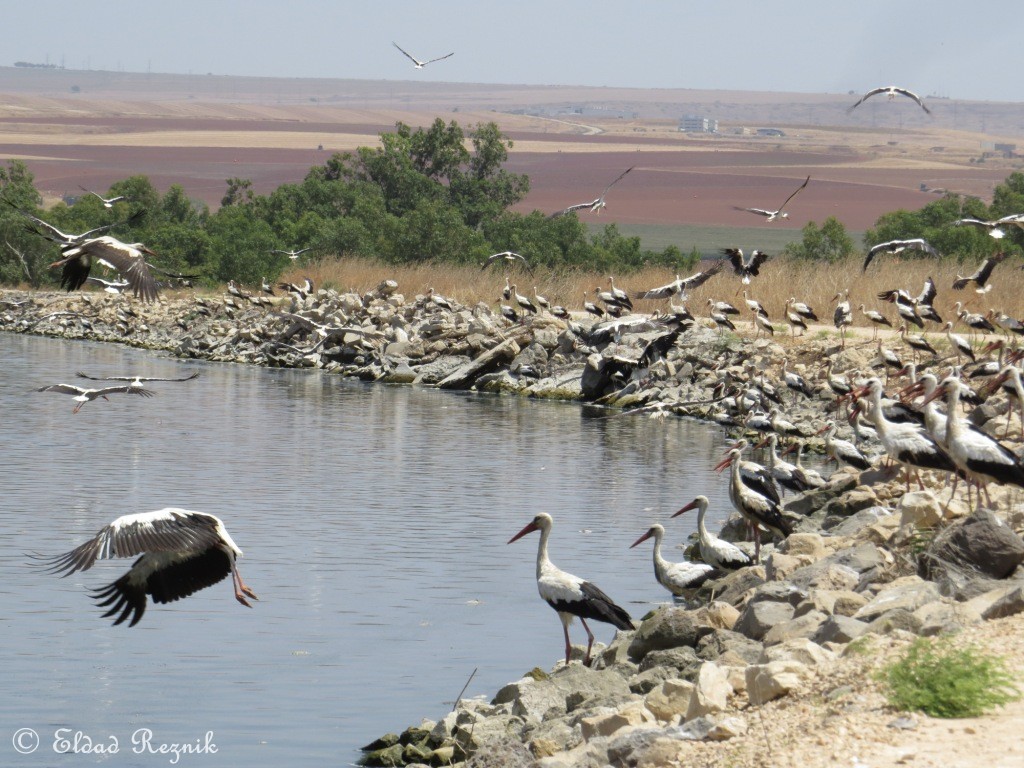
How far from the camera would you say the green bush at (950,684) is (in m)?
7.04

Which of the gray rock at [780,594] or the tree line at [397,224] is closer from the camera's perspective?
the gray rock at [780,594]

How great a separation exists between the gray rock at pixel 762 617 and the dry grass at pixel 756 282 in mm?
20345

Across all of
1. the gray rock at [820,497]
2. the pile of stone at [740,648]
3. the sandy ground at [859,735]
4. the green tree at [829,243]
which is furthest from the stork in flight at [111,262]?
the green tree at [829,243]

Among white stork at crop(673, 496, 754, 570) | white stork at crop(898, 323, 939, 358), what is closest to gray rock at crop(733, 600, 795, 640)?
white stork at crop(673, 496, 754, 570)

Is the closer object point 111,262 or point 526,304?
point 111,262

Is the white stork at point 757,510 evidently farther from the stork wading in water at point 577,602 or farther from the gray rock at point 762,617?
the gray rock at point 762,617

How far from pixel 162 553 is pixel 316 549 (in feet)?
22.2

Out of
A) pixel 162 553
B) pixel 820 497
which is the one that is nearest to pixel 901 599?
pixel 162 553

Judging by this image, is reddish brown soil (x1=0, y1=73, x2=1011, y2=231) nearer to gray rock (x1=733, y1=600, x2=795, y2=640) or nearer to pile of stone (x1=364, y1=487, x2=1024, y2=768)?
pile of stone (x1=364, y1=487, x2=1024, y2=768)

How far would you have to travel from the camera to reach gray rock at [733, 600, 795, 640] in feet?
33.8

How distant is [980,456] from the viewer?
36.8 ft

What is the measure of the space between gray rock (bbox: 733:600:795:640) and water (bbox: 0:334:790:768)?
2059 millimetres

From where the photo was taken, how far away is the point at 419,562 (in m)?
15.8

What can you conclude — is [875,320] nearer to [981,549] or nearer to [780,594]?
[780,594]
